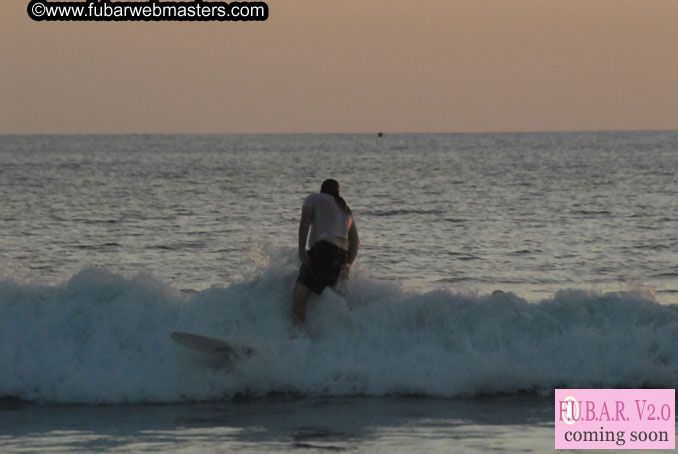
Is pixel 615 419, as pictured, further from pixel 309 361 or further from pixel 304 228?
pixel 304 228

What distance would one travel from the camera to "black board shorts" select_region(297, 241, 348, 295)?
39.7 feet

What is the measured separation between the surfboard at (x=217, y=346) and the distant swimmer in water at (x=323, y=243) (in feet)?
3.01

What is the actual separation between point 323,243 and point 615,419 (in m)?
3.70

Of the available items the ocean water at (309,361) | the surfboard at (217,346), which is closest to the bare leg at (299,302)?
the ocean water at (309,361)

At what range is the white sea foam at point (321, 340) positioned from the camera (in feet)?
38.9

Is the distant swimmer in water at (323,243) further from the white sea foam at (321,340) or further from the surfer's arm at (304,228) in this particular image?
the white sea foam at (321,340)

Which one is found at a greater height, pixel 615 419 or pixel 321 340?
pixel 321 340

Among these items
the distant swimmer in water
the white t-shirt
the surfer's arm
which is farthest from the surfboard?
the white t-shirt

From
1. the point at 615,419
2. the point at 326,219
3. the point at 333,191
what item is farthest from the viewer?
the point at 333,191

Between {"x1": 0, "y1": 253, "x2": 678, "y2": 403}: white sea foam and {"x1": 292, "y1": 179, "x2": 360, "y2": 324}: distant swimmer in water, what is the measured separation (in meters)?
0.41

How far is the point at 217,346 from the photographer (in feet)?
38.8

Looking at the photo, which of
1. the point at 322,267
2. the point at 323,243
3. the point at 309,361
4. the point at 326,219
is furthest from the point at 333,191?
the point at 309,361

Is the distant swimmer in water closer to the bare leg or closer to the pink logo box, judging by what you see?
the bare leg

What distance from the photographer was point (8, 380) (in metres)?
12.1
